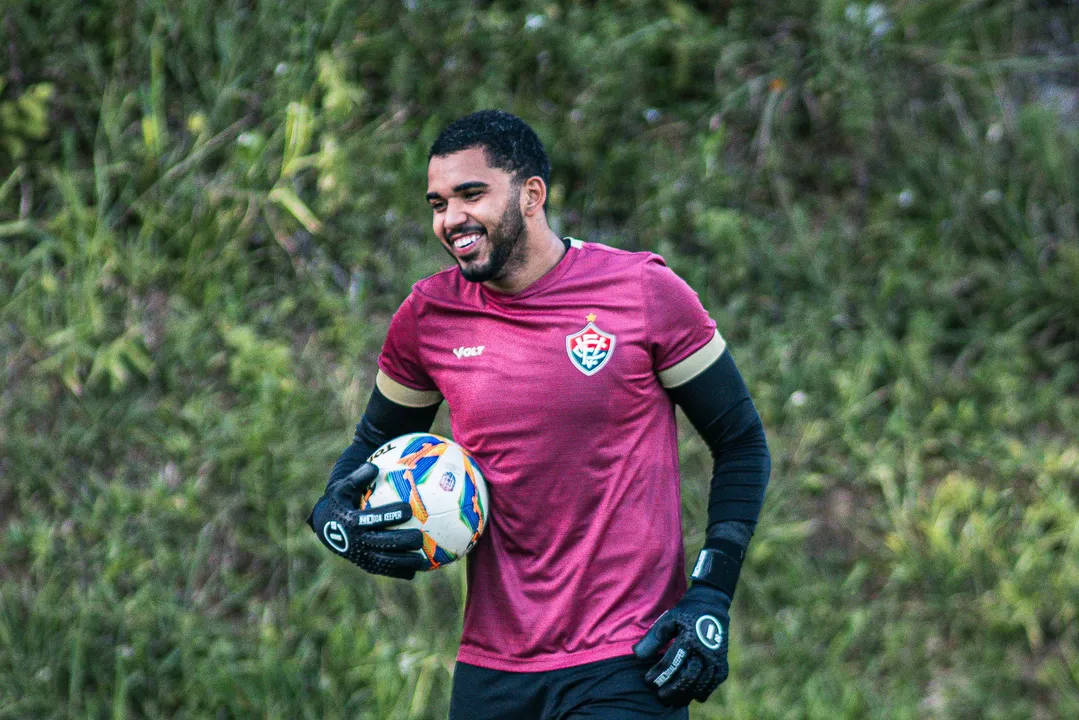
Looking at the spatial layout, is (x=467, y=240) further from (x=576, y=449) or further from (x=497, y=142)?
(x=576, y=449)

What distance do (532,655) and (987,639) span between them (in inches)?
144

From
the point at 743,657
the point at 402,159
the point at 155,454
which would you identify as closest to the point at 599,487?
the point at 743,657

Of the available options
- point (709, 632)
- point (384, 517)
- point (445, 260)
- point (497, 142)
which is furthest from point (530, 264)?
point (445, 260)

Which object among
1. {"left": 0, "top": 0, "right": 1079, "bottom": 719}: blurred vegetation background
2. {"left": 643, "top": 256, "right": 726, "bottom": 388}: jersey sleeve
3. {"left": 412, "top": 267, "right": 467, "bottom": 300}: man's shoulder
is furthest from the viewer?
{"left": 0, "top": 0, "right": 1079, "bottom": 719}: blurred vegetation background

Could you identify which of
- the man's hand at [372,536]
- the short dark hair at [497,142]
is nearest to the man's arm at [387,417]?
the man's hand at [372,536]

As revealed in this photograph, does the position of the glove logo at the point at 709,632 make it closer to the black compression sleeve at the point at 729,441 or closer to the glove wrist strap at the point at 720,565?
the glove wrist strap at the point at 720,565

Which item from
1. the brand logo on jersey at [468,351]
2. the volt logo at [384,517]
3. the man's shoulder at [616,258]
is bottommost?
the volt logo at [384,517]

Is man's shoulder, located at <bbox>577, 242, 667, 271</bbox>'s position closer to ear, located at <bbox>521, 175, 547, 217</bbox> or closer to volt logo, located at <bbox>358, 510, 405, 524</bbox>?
ear, located at <bbox>521, 175, 547, 217</bbox>

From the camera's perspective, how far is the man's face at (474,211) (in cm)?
345

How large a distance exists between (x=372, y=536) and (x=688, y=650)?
0.85m

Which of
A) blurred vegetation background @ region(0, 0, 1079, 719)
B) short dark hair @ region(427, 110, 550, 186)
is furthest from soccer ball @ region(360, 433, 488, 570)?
blurred vegetation background @ region(0, 0, 1079, 719)

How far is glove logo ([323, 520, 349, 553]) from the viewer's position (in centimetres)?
340

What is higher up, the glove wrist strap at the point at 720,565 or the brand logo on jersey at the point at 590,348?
the brand logo on jersey at the point at 590,348

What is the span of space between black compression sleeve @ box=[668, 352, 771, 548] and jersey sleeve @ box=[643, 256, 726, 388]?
35mm
